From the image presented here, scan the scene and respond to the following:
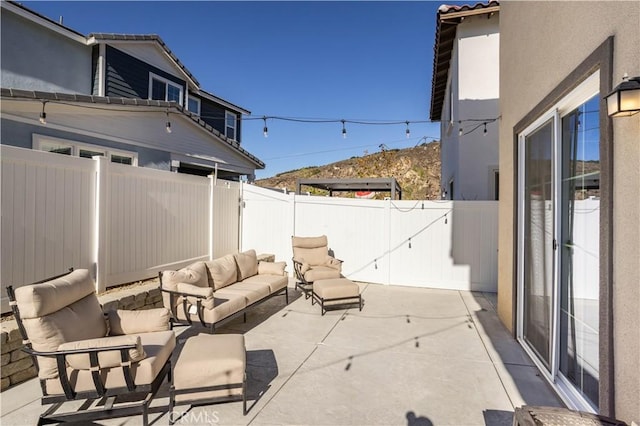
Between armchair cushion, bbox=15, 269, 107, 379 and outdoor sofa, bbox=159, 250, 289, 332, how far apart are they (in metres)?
1.02

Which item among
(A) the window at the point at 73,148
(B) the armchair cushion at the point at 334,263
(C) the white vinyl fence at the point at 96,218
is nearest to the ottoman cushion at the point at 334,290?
(B) the armchair cushion at the point at 334,263

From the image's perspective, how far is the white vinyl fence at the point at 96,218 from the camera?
3.78m

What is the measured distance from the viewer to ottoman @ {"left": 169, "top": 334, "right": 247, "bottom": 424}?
8.81 ft

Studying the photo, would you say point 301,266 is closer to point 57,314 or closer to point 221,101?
point 57,314

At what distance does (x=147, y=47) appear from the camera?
10.1 metres

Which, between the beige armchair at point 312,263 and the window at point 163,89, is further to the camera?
the window at point 163,89

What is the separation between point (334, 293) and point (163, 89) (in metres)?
9.28

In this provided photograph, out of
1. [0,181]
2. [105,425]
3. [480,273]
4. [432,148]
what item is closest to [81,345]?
[105,425]

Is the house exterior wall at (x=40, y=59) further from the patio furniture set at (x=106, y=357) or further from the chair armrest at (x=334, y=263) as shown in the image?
the chair armrest at (x=334, y=263)

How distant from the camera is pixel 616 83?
213 cm

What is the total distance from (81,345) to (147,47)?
33.7 ft

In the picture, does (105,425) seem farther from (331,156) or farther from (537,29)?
(331,156)

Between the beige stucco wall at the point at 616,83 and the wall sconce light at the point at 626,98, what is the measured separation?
10 centimetres

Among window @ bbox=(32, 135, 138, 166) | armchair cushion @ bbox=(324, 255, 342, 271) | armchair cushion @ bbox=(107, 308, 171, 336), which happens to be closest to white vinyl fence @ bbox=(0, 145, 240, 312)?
armchair cushion @ bbox=(107, 308, 171, 336)
